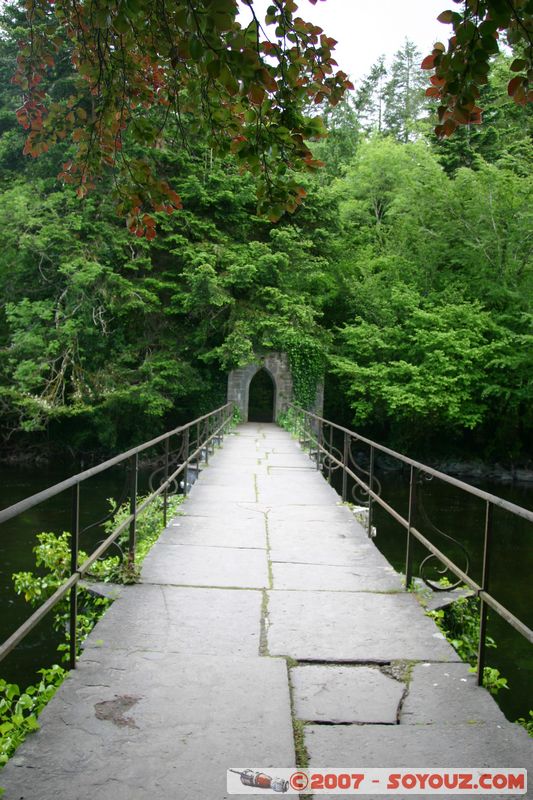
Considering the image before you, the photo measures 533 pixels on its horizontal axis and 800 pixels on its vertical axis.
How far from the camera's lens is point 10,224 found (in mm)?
20188

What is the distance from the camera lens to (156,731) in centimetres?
262

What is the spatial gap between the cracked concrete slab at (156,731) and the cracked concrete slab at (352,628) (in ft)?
1.13

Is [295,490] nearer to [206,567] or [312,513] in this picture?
[312,513]

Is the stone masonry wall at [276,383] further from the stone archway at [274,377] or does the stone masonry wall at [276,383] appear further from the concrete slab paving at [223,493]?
the concrete slab paving at [223,493]

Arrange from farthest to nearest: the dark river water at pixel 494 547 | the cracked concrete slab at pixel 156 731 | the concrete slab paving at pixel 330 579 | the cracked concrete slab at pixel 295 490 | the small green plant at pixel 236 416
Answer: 1. the small green plant at pixel 236 416
2. the cracked concrete slab at pixel 295 490
3. the dark river water at pixel 494 547
4. the concrete slab paving at pixel 330 579
5. the cracked concrete slab at pixel 156 731

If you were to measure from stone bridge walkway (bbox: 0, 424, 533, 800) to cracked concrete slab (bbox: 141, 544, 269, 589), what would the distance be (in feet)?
0.07

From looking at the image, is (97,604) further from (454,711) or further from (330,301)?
(330,301)

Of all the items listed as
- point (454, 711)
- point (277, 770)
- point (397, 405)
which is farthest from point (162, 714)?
point (397, 405)

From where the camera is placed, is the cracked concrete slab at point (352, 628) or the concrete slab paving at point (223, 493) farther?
the concrete slab paving at point (223, 493)

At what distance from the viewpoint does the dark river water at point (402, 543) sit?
8273mm

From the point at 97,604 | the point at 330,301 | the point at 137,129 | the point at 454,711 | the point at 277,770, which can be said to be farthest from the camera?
the point at 330,301

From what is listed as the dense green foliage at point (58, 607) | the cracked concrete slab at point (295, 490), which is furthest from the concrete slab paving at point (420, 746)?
the cracked concrete slab at point (295, 490)

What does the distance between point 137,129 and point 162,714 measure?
3044 millimetres

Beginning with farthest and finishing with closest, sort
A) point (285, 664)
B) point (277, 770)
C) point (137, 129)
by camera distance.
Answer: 1. point (137, 129)
2. point (285, 664)
3. point (277, 770)
